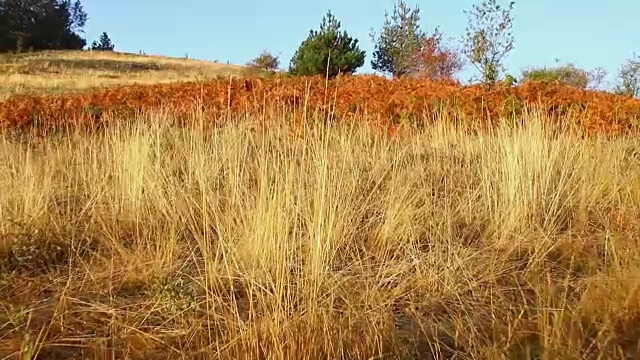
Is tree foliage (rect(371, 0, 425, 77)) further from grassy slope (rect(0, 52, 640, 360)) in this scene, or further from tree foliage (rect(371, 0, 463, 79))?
grassy slope (rect(0, 52, 640, 360))

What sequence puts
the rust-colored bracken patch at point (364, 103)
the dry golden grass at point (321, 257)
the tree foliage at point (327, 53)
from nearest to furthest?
the dry golden grass at point (321, 257)
the rust-colored bracken patch at point (364, 103)
the tree foliage at point (327, 53)

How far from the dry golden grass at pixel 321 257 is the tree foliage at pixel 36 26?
43.2m

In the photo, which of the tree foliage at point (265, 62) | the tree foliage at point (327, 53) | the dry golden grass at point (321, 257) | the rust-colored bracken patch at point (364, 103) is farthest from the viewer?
the tree foliage at point (265, 62)

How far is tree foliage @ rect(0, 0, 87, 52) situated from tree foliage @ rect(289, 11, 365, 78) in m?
30.9

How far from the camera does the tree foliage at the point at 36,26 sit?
44719mm

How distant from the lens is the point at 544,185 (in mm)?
4160

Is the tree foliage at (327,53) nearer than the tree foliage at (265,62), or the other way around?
the tree foliage at (327,53)

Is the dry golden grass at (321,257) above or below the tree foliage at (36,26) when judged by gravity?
below

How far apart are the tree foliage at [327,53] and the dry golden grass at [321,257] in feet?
41.9

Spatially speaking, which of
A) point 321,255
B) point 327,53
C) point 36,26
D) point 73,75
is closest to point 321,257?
point 321,255

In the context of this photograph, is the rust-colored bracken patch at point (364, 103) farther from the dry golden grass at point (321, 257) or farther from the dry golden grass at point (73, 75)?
the dry golden grass at point (73, 75)

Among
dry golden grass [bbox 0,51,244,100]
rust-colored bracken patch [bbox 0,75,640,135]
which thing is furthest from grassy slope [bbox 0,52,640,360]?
dry golden grass [bbox 0,51,244,100]

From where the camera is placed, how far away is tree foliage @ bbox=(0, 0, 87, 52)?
44.7 meters

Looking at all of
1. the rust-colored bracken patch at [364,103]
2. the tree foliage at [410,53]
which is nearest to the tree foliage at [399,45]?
the tree foliage at [410,53]
